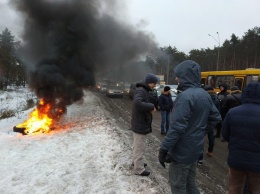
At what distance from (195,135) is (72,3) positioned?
1554 cm

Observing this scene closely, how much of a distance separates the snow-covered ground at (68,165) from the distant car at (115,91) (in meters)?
21.1

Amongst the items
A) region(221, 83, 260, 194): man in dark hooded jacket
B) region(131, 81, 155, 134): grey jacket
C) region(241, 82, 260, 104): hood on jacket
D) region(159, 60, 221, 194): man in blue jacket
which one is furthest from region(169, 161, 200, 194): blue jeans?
region(131, 81, 155, 134): grey jacket

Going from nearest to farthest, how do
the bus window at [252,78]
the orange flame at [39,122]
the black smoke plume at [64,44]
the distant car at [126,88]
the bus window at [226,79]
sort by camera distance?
the orange flame at [39,122]
the black smoke plume at [64,44]
the bus window at [252,78]
the bus window at [226,79]
the distant car at [126,88]

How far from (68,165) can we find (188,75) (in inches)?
158

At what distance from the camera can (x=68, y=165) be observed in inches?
249

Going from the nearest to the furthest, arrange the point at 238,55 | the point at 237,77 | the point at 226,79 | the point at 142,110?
the point at 142,110 → the point at 237,77 → the point at 226,79 → the point at 238,55

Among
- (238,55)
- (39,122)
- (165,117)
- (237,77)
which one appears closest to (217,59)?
(238,55)

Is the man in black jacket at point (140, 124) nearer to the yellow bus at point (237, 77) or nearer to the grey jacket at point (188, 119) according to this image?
the grey jacket at point (188, 119)

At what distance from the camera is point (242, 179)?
3639mm

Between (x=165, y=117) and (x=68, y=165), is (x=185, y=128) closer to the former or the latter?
(x=68, y=165)

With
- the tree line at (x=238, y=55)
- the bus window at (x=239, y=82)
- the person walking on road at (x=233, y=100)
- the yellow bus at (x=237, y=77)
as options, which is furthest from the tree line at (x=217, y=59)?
the person walking on road at (x=233, y=100)

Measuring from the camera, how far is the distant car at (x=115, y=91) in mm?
30938

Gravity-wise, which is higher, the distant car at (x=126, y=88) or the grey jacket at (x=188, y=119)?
the grey jacket at (x=188, y=119)

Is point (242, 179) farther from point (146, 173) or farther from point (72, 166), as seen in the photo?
point (72, 166)
